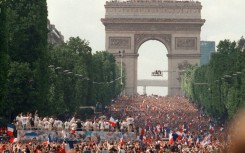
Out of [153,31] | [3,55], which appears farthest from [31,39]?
[153,31]

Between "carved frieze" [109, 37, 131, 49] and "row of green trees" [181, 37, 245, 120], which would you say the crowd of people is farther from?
"carved frieze" [109, 37, 131, 49]

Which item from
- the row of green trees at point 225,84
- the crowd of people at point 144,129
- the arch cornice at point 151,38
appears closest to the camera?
the crowd of people at point 144,129

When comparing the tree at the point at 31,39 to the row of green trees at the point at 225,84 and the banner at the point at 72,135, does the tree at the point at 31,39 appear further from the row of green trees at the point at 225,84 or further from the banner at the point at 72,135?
the row of green trees at the point at 225,84

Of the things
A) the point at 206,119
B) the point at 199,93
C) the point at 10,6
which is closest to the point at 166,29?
the point at 199,93

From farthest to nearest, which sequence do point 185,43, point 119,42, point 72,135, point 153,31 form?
point 119,42, point 185,43, point 153,31, point 72,135

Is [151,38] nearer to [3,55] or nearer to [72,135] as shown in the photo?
[3,55]

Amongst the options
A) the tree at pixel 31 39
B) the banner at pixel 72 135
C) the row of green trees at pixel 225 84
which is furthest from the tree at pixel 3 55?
the row of green trees at pixel 225 84

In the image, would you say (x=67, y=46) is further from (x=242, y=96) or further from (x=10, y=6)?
(x=10, y=6)
